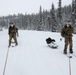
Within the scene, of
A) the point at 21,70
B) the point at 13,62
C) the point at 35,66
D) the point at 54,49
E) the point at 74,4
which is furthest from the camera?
the point at 74,4

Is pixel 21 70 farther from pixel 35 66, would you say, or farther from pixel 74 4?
pixel 74 4

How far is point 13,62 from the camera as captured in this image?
9945 millimetres

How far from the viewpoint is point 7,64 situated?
952 cm

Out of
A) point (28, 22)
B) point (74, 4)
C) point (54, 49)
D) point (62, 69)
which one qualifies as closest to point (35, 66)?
point (62, 69)

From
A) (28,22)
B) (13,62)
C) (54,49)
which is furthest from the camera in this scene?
(28,22)

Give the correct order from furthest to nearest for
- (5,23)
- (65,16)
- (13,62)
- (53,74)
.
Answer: (5,23) → (65,16) → (13,62) → (53,74)

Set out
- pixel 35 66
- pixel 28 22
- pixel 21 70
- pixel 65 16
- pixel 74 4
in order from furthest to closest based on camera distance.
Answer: pixel 28 22
pixel 65 16
pixel 74 4
pixel 35 66
pixel 21 70

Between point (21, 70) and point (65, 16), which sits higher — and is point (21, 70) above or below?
below

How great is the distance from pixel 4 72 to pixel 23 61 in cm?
203

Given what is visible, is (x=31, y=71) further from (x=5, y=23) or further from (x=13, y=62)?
(x=5, y=23)

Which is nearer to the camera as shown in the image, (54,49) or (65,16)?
(54,49)

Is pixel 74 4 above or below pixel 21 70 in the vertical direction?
above

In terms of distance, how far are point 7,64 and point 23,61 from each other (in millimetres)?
990

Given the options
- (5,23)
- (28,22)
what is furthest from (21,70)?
(5,23)
